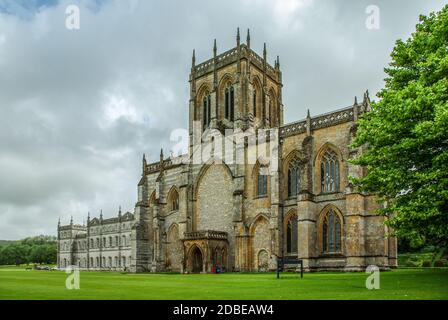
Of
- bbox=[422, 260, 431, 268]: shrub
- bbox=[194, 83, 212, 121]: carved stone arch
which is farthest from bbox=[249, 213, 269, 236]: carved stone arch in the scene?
bbox=[422, 260, 431, 268]: shrub

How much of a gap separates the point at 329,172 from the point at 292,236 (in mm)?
6962

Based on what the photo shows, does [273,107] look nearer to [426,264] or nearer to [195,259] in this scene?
[195,259]

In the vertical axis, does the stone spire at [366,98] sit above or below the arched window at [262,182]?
above

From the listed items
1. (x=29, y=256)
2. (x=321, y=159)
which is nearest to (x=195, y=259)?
(x=321, y=159)

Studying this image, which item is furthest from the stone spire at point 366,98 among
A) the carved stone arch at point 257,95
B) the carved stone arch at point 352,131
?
the carved stone arch at point 257,95

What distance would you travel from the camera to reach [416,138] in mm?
18984

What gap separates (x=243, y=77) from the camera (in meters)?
53.8

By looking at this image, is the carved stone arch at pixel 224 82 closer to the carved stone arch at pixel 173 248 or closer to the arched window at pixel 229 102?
the arched window at pixel 229 102

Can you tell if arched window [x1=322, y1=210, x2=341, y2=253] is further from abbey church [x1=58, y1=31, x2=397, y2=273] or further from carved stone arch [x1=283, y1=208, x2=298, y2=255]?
carved stone arch [x1=283, y1=208, x2=298, y2=255]

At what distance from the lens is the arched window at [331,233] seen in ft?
128

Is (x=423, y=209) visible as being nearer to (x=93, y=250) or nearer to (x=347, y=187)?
(x=347, y=187)

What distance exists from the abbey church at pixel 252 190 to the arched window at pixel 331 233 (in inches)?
3.4

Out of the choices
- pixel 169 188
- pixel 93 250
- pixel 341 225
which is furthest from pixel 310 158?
pixel 93 250
